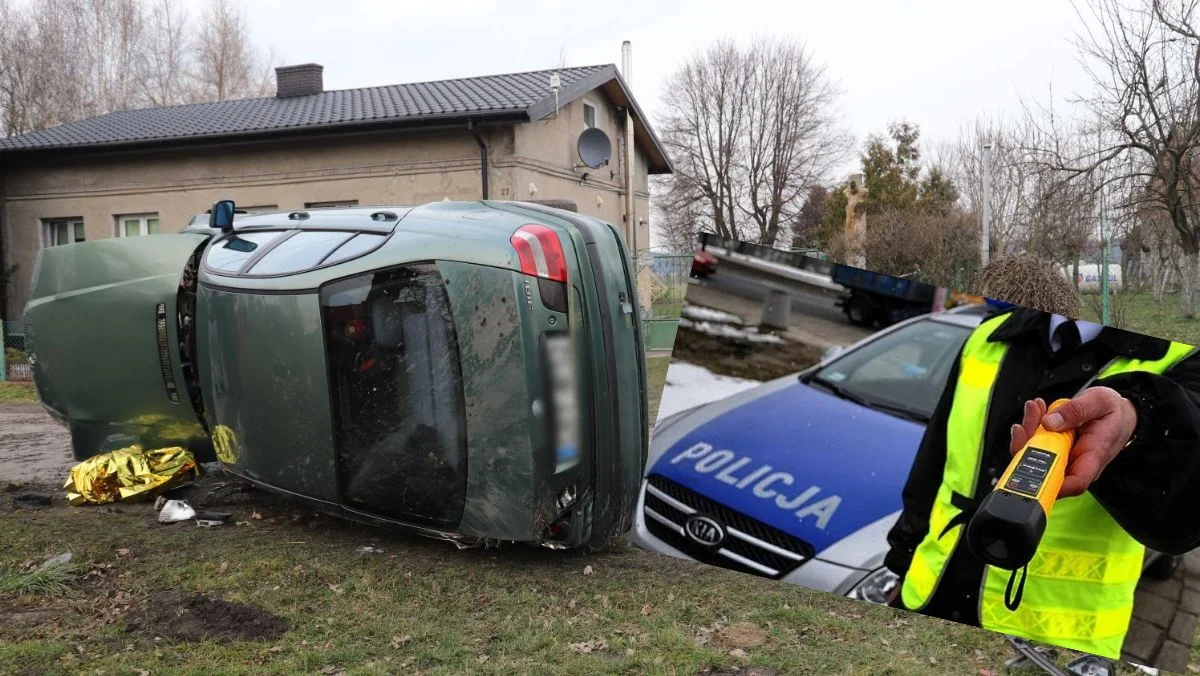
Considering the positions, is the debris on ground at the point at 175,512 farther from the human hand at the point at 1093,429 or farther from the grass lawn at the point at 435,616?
the human hand at the point at 1093,429

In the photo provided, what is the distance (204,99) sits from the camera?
1485 inches

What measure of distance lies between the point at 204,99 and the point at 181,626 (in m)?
38.9

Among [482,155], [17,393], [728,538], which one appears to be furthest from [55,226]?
[728,538]

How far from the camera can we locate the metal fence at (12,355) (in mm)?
14945

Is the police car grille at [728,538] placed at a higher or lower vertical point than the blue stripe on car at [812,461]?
lower

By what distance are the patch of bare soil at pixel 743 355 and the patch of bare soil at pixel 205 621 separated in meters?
2.43

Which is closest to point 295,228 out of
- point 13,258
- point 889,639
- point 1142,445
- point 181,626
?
point 181,626

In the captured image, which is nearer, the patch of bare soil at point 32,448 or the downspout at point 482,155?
the patch of bare soil at point 32,448

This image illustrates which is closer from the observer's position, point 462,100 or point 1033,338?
point 1033,338

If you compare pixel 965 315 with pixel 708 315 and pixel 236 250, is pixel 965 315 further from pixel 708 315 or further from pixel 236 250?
pixel 236 250

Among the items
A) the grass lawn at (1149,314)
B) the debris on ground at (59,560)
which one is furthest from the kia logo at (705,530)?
the grass lawn at (1149,314)

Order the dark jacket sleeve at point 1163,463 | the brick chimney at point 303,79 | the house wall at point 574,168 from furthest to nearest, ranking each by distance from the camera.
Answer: the brick chimney at point 303,79 → the house wall at point 574,168 → the dark jacket sleeve at point 1163,463

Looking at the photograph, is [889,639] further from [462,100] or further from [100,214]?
[100,214]

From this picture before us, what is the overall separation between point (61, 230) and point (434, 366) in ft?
62.0
